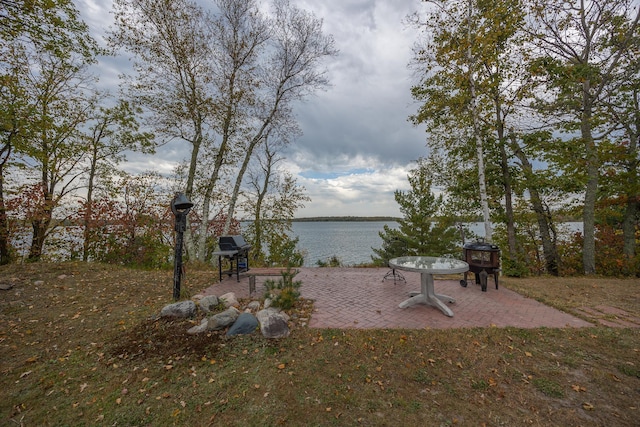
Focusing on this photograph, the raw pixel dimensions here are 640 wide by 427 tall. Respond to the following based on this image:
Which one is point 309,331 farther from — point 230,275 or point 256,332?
point 230,275

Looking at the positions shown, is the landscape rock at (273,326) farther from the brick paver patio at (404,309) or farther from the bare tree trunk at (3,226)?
the bare tree trunk at (3,226)

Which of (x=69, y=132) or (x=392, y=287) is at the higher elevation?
(x=69, y=132)

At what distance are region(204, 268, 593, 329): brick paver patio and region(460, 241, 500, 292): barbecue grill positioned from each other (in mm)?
428

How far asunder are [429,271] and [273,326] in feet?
9.38

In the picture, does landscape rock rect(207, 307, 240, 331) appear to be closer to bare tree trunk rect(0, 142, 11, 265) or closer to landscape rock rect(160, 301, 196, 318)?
landscape rock rect(160, 301, 196, 318)

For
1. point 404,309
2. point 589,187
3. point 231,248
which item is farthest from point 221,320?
point 589,187

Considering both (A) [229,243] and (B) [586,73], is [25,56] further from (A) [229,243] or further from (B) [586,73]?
(B) [586,73]

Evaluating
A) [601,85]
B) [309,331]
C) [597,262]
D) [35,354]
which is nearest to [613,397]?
[309,331]

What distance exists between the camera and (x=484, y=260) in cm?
612

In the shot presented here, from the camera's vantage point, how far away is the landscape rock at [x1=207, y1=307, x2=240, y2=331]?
4078 mm

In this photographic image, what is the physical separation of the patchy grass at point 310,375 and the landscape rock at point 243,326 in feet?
0.57

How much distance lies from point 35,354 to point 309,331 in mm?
3917

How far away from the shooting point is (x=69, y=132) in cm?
992

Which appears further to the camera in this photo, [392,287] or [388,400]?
[392,287]
